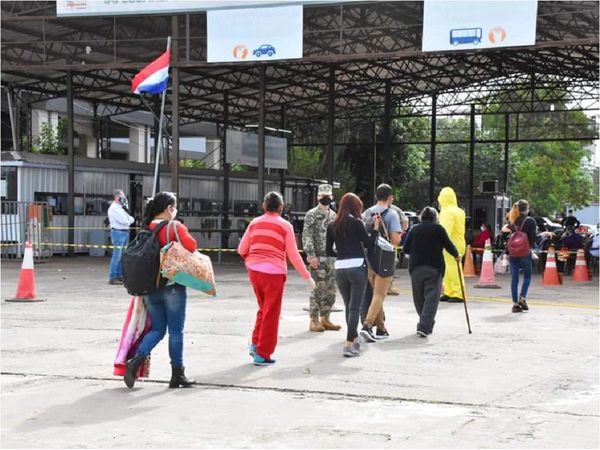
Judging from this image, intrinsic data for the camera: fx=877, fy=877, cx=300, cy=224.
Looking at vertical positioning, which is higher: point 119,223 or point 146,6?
point 146,6

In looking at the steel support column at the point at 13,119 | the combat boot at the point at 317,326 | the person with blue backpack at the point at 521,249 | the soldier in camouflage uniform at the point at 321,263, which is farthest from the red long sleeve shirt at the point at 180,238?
the steel support column at the point at 13,119

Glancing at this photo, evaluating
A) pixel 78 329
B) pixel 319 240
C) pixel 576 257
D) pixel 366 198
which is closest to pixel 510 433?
pixel 319 240

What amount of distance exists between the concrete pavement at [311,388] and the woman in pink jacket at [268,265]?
28cm

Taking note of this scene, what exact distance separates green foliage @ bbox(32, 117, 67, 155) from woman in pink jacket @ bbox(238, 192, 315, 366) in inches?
1290

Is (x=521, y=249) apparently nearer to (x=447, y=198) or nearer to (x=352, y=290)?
(x=447, y=198)

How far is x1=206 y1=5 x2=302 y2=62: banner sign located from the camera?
76.1 ft

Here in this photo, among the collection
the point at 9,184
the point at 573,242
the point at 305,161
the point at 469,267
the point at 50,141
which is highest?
the point at 50,141

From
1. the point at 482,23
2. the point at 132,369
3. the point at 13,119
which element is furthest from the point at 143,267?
the point at 13,119

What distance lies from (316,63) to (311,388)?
2551cm

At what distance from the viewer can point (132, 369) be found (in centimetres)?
750

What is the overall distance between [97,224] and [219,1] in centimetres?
1117

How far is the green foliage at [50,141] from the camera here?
4044 centimetres

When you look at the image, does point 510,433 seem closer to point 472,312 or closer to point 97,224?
point 472,312

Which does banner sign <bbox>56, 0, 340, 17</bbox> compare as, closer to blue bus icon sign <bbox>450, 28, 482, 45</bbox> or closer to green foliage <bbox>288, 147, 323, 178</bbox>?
blue bus icon sign <bbox>450, 28, 482, 45</bbox>
